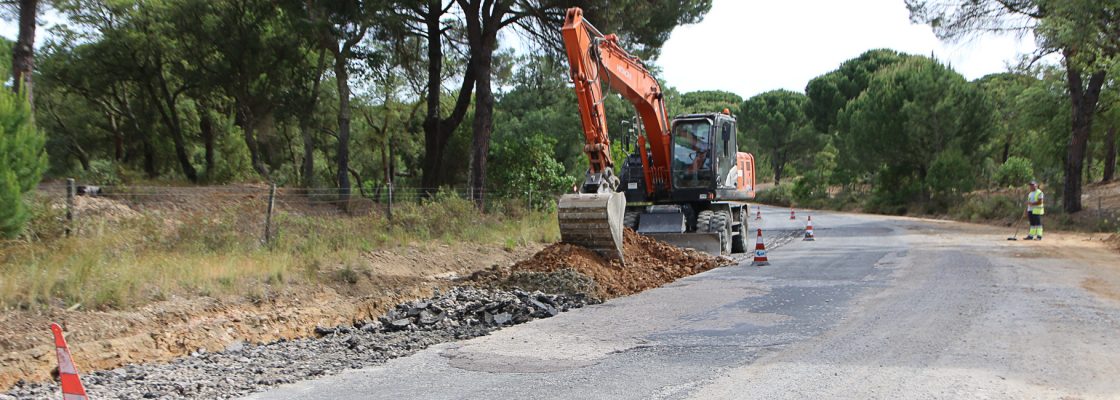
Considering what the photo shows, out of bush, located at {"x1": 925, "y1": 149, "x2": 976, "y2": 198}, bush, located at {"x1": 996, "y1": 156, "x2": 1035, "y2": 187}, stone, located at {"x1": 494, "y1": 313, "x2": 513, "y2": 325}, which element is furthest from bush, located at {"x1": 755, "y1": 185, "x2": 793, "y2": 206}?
stone, located at {"x1": 494, "y1": 313, "x2": 513, "y2": 325}

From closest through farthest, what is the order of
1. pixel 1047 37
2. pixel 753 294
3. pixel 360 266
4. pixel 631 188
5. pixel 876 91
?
1. pixel 753 294
2. pixel 360 266
3. pixel 631 188
4. pixel 1047 37
5. pixel 876 91

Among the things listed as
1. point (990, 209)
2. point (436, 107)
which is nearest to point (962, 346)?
point (436, 107)

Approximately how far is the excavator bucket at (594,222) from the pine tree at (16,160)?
23.9 feet


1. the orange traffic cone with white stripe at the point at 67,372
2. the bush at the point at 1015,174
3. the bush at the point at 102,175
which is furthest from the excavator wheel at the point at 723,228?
the bush at the point at 1015,174

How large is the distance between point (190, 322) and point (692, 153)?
10647mm

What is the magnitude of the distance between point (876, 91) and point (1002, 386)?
35.3 metres

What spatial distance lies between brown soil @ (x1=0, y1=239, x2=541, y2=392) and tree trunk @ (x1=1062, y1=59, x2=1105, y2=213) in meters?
23.4

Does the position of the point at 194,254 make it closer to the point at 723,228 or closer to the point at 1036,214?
the point at 723,228

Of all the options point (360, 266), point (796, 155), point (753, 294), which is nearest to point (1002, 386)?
point (753, 294)

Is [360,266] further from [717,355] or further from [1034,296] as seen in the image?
[1034,296]

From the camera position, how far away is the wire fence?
37.4 ft

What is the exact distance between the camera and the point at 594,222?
1161 cm

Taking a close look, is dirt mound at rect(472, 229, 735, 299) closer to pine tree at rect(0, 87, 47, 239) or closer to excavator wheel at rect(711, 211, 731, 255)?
excavator wheel at rect(711, 211, 731, 255)

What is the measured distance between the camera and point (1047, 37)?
69.4 feet
